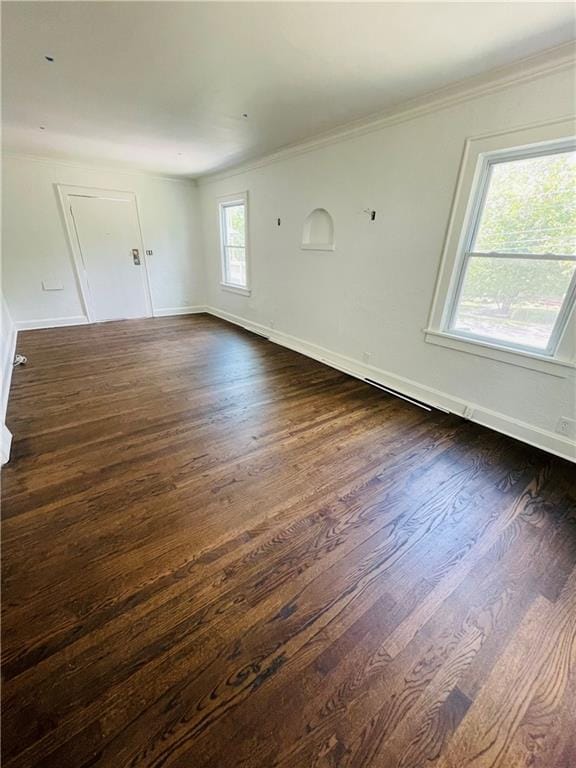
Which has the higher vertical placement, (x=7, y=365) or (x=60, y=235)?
(x=60, y=235)

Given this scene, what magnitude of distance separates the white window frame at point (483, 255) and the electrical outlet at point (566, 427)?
35 cm

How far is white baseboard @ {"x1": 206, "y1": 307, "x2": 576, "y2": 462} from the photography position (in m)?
2.38

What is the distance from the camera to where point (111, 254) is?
5.63 meters

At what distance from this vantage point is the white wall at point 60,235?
4.71 meters

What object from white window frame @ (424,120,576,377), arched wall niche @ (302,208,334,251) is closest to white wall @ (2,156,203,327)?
arched wall niche @ (302,208,334,251)

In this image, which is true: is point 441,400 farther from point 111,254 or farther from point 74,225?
point 74,225

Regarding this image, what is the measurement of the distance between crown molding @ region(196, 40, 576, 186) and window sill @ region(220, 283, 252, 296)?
2136 mm

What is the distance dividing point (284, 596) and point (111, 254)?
20.5ft

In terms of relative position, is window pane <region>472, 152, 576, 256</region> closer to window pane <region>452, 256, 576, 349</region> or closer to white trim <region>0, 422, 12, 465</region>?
window pane <region>452, 256, 576, 349</region>

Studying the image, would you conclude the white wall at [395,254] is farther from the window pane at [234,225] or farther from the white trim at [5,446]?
the white trim at [5,446]

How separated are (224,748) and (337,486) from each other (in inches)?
49.6

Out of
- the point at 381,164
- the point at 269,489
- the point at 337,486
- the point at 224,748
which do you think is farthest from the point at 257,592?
the point at 381,164

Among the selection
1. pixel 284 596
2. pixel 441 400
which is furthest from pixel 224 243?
pixel 284 596

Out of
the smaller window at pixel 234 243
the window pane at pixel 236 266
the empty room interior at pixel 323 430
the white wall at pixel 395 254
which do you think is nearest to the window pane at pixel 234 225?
the smaller window at pixel 234 243
